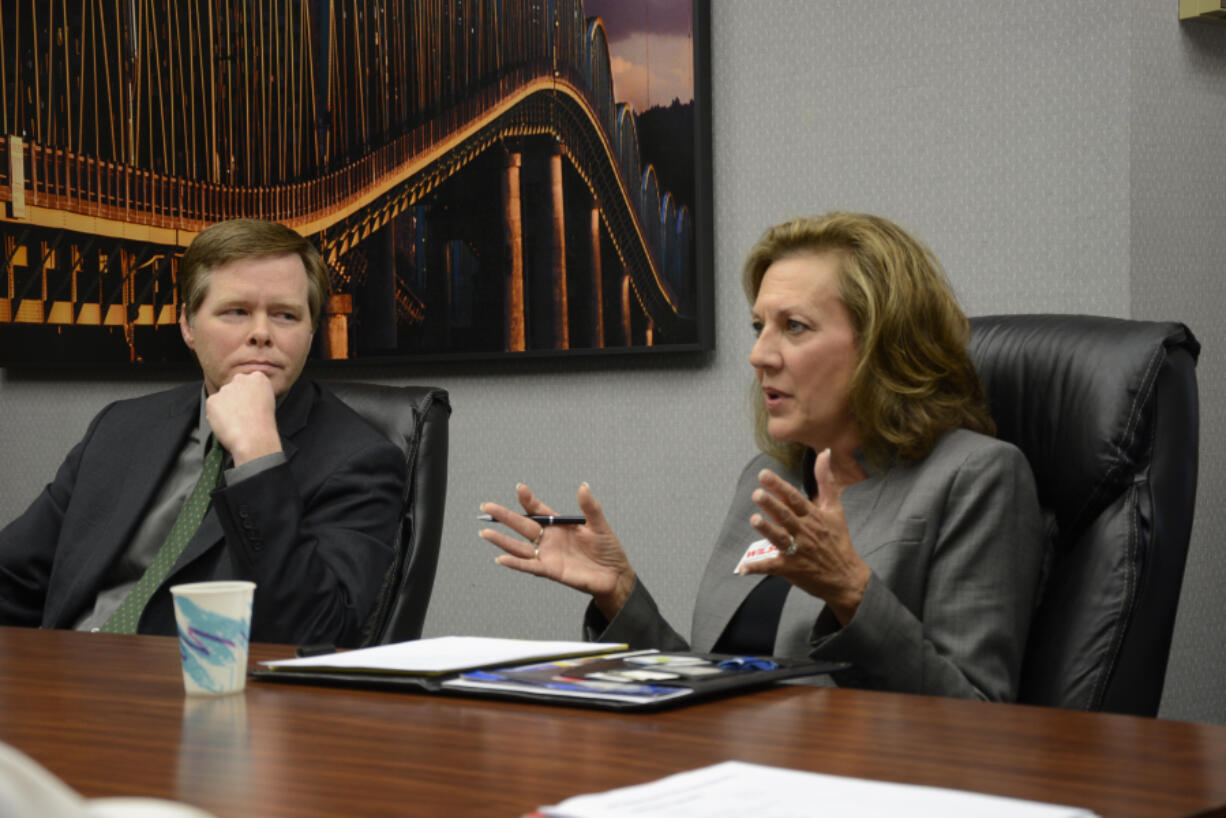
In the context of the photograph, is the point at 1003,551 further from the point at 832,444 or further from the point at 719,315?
the point at 719,315

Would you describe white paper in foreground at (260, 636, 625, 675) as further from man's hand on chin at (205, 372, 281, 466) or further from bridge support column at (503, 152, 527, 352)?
bridge support column at (503, 152, 527, 352)

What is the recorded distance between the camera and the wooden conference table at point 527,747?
836 millimetres

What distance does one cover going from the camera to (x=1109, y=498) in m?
1.63

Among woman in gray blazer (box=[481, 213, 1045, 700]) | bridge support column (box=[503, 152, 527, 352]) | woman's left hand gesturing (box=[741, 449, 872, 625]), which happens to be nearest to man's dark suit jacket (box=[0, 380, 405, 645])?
woman in gray blazer (box=[481, 213, 1045, 700])

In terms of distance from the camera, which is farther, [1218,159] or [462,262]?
[462,262]

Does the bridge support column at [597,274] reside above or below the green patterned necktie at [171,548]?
above

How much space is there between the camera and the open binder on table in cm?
112

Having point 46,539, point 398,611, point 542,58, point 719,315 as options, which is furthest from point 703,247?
point 46,539

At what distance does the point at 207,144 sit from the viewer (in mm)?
3568

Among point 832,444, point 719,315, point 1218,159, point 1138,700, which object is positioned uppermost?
point 1218,159

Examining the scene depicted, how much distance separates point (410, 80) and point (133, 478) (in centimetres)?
139

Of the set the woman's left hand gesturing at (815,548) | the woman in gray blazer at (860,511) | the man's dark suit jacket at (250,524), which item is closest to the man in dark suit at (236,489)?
the man's dark suit jacket at (250,524)

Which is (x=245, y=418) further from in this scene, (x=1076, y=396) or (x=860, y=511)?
(x=1076, y=396)

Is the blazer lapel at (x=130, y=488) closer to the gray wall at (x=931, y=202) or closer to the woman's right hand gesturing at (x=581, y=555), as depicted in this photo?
the woman's right hand gesturing at (x=581, y=555)
